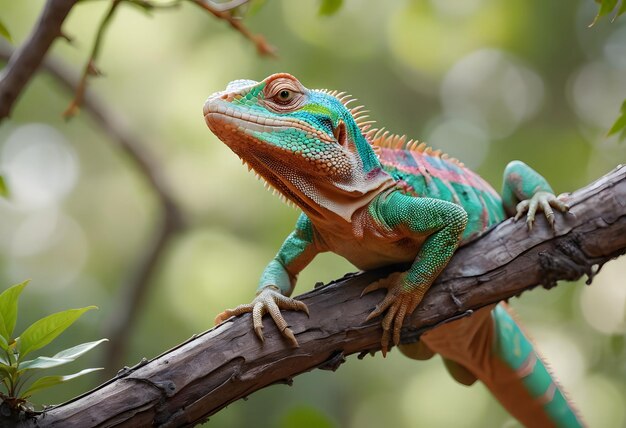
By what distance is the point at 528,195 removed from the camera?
3.36 m

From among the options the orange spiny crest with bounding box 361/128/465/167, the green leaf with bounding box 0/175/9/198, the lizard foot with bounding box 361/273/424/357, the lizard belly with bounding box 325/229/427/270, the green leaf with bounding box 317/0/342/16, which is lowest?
the lizard foot with bounding box 361/273/424/357

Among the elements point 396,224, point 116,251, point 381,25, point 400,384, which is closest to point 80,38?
point 116,251

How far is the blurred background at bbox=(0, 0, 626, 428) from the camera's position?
753cm

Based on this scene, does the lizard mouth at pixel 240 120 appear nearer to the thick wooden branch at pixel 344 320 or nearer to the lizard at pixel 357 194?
the lizard at pixel 357 194

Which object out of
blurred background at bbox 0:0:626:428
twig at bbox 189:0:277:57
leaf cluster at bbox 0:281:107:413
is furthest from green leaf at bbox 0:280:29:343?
blurred background at bbox 0:0:626:428

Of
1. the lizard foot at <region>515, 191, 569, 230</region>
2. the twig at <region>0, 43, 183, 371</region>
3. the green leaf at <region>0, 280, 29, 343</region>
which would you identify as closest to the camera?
the green leaf at <region>0, 280, 29, 343</region>

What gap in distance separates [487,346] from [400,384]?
5.19 m

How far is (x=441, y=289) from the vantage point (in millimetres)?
3031

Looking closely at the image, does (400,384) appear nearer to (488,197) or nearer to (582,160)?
(582,160)

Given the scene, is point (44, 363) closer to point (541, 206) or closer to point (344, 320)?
point (344, 320)

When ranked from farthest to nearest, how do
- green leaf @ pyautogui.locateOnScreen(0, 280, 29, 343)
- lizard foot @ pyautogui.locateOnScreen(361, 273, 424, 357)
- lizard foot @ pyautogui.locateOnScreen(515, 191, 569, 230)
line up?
lizard foot @ pyautogui.locateOnScreen(515, 191, 569, 230)
lizard foot @ pyautogui.locateOnScreen(361, 273, 424, 357)
green leaf @ pyautogui.locateOnScreen(0, 280, 29, 343)

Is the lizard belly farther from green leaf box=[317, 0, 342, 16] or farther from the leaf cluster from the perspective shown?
the leaf cluster

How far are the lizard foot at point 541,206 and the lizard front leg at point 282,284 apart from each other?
104 centimetres

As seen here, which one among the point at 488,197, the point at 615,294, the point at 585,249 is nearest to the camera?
the point at 585,249
